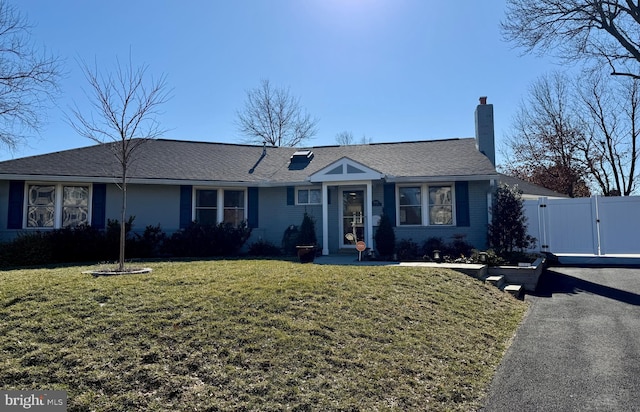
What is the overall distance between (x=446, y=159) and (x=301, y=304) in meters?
10.1

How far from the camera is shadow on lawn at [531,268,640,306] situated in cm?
837

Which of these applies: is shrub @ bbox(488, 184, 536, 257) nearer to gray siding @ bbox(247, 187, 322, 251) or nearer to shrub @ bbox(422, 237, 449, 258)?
shrub @ bbox(422, 237, 449, 258)

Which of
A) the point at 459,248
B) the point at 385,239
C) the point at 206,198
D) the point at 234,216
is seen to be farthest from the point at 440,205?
the point at 206,198

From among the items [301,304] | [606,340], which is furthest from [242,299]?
[606,340]

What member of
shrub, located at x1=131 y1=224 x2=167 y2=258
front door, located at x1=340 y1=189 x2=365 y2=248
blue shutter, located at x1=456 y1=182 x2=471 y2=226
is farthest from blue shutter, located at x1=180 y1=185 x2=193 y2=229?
blue shutter, located at x1=456 y1=182 x2=471 y2=226

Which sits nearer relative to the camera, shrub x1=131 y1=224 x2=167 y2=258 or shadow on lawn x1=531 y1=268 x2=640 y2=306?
shadow on lawn x1=531 y1=268 x2=640 y2=306

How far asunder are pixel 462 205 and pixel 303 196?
17.5ft

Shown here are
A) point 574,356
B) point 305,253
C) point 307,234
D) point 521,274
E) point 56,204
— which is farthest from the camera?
point 307,234

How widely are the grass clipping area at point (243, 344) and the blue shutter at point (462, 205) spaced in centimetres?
583

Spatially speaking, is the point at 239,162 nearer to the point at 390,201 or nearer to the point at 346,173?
the point at 346,173

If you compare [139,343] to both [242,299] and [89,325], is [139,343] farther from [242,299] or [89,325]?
[242,299]

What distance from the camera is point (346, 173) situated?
1277 cm

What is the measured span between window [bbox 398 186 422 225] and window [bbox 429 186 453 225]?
0.39 metres

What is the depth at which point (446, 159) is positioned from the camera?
1414 centimetres
